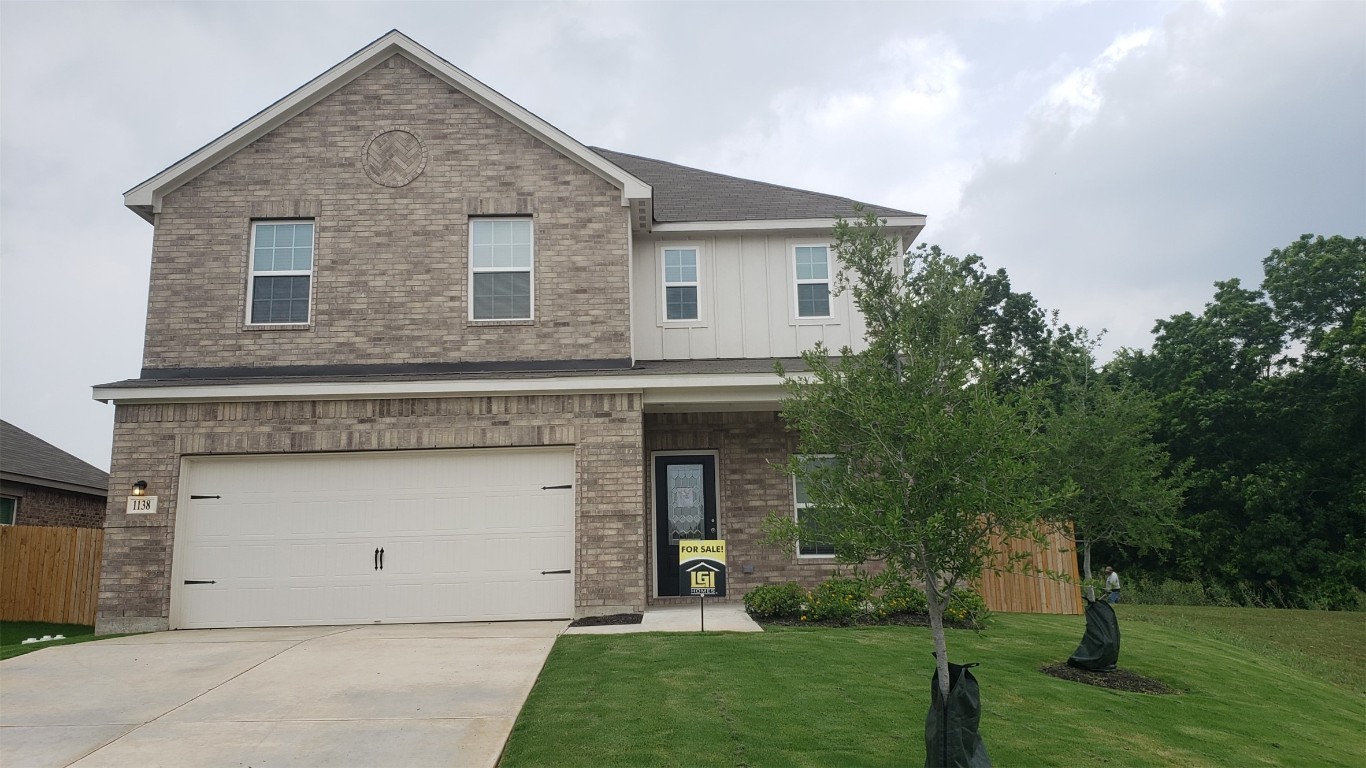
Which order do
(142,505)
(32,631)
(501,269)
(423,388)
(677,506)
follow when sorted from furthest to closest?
(677,506) → (32,631) → (501,269) → (423,388) → (142,505)

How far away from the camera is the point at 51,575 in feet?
46.8

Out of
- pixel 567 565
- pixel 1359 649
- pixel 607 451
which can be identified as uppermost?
pixel 607 451

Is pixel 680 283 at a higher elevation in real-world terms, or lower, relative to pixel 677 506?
higher

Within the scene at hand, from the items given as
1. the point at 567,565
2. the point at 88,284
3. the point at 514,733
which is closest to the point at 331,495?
the point at 567,565

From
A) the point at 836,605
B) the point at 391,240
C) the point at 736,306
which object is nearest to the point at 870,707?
the point at 836,605

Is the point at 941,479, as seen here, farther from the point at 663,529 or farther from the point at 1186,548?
the point at 1186,548

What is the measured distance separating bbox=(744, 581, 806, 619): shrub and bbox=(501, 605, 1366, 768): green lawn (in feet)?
3.30

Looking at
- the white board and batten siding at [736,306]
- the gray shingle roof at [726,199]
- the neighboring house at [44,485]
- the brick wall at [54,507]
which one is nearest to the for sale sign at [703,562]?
the white board and batten siding at [736,306]

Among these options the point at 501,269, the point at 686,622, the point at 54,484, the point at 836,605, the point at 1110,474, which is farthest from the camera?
the point at 54,484

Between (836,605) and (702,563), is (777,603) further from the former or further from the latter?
(702,563)

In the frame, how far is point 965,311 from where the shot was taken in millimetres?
6059

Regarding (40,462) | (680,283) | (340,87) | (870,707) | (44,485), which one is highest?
(340,87)

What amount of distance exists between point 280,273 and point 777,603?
8296mm

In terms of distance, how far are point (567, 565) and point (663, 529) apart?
7.25 ft
